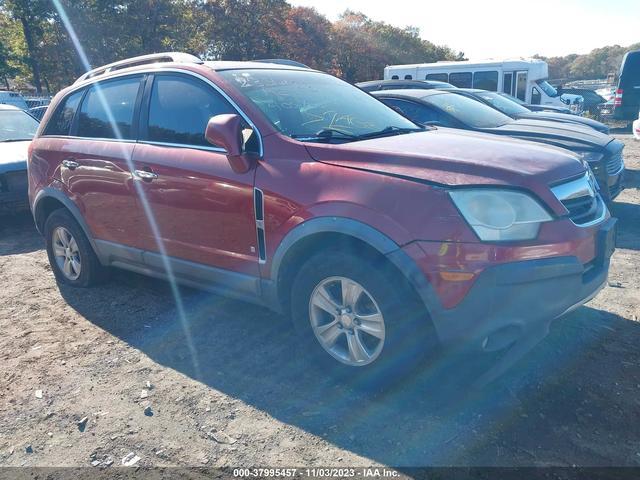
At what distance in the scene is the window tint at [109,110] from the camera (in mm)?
4043

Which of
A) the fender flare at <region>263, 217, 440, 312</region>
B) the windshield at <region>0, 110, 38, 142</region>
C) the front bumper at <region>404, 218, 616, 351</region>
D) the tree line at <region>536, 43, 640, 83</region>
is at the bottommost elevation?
the front bumper at <region>404, 218, 616, 351</region>

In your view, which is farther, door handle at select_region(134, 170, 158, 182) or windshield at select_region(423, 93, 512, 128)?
windshield at select_region(423, 93, 512, 128)

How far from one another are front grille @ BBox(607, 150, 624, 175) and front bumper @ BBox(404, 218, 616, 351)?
13.7 feet

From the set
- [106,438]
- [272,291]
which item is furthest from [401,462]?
[106,438]

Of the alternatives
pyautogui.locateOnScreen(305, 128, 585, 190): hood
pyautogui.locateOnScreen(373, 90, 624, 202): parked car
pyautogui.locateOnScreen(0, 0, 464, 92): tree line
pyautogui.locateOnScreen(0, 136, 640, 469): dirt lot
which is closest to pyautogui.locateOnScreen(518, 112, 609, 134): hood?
pyautogui.locateOnScreen(373, 90, 624, 202): parked car

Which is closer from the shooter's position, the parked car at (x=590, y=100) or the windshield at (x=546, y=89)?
the windshield at (x=546, y=89)

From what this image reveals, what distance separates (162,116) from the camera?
381 cm

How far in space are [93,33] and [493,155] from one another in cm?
2713

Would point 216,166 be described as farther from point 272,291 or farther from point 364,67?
point 364,67

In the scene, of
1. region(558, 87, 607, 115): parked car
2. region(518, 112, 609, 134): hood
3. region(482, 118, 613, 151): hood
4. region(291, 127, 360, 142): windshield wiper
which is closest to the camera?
region(291, 127, 360, 142): windshield wiper

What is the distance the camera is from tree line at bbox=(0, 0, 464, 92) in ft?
84.3

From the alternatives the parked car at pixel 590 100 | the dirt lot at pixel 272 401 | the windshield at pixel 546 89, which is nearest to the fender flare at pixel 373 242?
the dirt lot at pixel 272 401

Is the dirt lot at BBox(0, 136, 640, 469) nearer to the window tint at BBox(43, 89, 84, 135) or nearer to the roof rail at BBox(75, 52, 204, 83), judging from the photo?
the window tint at BBox(43, 89, 84, 135)

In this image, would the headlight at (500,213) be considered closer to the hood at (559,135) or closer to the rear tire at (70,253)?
the rear tire at (70,253)
